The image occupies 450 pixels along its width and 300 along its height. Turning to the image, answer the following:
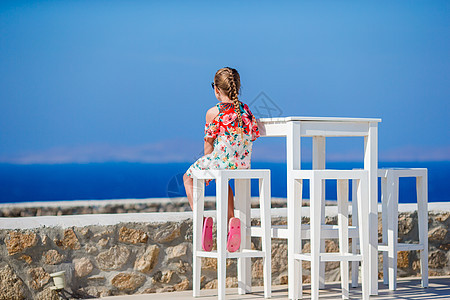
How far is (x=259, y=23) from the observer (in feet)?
44.5

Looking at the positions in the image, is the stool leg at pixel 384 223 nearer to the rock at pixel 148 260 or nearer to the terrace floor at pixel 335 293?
the terrace floor at pixel 335 293

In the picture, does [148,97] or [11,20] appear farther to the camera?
[148,97]

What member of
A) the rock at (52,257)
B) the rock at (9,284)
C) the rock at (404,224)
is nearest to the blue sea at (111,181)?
the rock at (404,224)

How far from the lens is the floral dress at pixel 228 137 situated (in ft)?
11.3

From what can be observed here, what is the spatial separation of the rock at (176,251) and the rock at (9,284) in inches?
29.4

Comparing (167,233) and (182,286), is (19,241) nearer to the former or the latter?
(167,233)

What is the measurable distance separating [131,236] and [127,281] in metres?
0.23

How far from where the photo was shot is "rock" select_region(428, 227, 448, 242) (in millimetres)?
4071

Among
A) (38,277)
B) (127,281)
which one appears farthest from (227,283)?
(38,277)

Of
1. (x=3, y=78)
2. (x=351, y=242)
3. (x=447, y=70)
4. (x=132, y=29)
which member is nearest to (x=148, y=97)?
(x=132, y=29)

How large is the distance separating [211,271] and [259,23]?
34.1 ft

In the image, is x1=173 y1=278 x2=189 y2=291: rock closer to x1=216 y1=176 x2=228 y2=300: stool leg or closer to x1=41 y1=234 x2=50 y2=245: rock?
x1=216 y1=176 x2=228 y2=300: stool leg

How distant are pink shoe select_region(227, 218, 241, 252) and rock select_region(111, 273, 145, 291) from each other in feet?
1.78

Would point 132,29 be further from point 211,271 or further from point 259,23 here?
point 211,271
